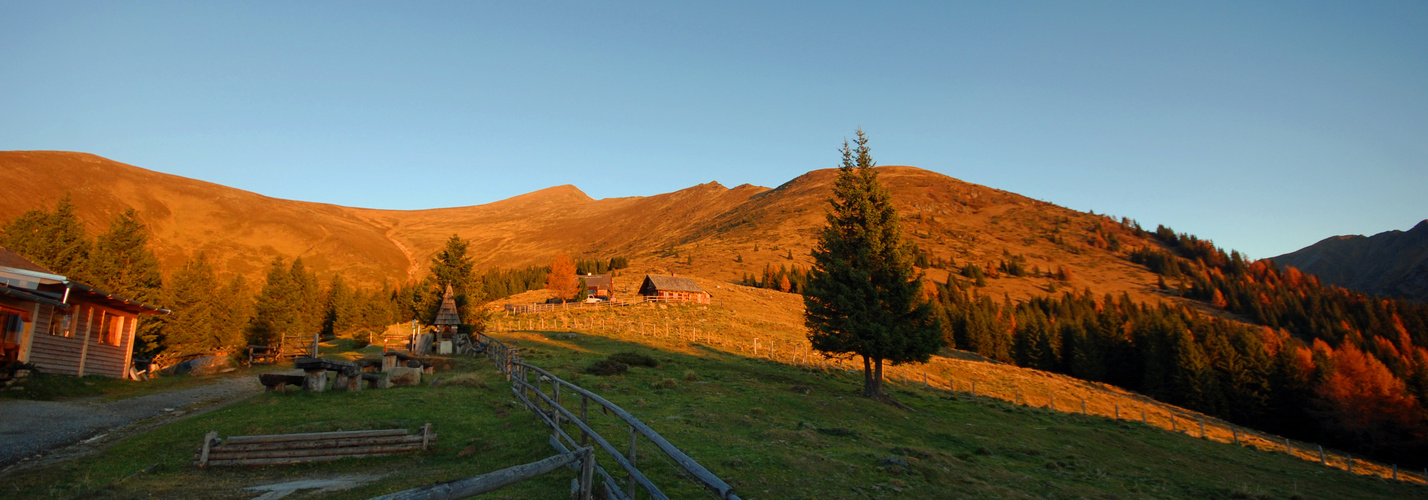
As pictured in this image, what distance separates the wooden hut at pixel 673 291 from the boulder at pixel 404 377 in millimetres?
65284

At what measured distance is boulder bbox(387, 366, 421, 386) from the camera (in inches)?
883

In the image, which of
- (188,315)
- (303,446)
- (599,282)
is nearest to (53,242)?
(188,315)

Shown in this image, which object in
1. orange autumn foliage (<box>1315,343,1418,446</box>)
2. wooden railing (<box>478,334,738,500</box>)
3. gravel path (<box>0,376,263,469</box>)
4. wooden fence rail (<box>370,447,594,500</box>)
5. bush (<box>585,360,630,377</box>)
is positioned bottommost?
orange autumn foliage (<box>1315,343,1418,446</box>)

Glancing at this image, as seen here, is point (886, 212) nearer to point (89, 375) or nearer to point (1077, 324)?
point (89, 375)

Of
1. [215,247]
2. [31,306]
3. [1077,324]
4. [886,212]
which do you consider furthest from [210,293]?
[215,247]

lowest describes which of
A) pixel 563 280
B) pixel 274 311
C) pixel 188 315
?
pixel 188 315

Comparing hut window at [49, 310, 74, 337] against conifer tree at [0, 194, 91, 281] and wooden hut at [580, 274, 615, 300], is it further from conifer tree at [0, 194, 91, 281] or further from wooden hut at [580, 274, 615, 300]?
wooden hut at [580, 274, 615, 300]

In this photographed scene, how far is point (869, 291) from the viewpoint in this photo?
30531 mm

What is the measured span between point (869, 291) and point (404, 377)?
72.7 feet

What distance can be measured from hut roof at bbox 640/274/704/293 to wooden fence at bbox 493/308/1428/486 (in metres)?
28.3

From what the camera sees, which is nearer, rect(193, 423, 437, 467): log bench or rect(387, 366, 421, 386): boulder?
rect(193, 423, 437, 467): log bench

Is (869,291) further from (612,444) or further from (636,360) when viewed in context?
(612,444)

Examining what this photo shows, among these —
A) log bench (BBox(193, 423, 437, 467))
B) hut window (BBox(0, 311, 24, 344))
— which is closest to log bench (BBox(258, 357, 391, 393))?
hut window (BBox(0, 311, 24, 344))

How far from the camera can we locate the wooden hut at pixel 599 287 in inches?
3873
